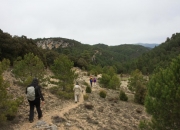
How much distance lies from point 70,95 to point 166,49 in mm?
87766

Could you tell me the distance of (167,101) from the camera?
9258mm

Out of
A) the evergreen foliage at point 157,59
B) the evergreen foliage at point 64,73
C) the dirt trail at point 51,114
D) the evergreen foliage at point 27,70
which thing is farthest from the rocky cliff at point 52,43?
the dirt trail at point 51,114

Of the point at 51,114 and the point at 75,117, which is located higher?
the point at 51,114

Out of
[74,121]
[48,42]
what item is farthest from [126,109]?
[48,42]

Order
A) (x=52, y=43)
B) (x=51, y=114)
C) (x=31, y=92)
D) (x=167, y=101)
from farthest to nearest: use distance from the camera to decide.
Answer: (x=52, y=43), (x=51, y=114), (x=167, y=101), (x=31, y=92)

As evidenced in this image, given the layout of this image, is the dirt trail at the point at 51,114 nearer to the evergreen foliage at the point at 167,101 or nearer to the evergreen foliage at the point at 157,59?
the evergreen foliage at the point at 167,101

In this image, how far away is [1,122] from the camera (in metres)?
9.02

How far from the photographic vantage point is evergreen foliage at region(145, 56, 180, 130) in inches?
358

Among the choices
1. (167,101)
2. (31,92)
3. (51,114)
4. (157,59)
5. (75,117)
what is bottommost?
(75,117)

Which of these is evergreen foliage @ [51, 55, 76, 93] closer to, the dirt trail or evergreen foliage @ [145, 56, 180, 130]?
the dirt trail

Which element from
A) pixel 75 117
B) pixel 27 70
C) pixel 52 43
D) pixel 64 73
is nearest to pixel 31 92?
pixel 75 117

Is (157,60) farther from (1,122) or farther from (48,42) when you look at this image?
(48,42)

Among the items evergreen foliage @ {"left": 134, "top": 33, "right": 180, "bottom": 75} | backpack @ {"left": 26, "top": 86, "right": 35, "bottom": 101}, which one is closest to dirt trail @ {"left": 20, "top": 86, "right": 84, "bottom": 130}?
backpack @ {"left": 26, "top": 86, "right": 35, "bottom": 101}

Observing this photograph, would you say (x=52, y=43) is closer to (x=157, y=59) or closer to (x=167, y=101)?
(x=157, y=59)
